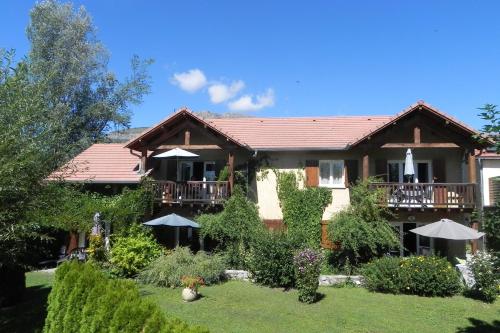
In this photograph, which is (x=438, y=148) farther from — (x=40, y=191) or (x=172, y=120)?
(x=40, y=191)

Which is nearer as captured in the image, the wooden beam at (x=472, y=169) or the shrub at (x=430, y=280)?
the shrub at (x=430, y=280)

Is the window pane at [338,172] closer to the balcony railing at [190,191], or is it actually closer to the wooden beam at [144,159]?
the balcony railing at [190,191]

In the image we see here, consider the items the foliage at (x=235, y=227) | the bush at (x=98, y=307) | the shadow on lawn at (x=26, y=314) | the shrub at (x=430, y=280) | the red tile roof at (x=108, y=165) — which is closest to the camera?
the bush at (x=98, y=307)

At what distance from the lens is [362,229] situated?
1722cm

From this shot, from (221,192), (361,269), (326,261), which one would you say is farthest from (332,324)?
(221,192)

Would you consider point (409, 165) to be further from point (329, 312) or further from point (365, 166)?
point (329, 312)

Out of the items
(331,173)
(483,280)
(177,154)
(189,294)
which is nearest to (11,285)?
(189,294)

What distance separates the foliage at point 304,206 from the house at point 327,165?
17.0 inches

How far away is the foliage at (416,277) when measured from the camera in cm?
1460

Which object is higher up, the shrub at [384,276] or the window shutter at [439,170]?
the window shutter at [439,170]

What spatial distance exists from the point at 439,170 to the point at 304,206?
675cm

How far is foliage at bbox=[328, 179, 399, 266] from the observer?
1695cm

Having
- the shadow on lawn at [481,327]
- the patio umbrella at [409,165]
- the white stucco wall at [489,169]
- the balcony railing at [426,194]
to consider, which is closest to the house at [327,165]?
the balcony railing at [426,194]

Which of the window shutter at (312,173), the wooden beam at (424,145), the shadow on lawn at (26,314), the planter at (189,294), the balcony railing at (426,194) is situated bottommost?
the shadow on lawn at (26,314)
